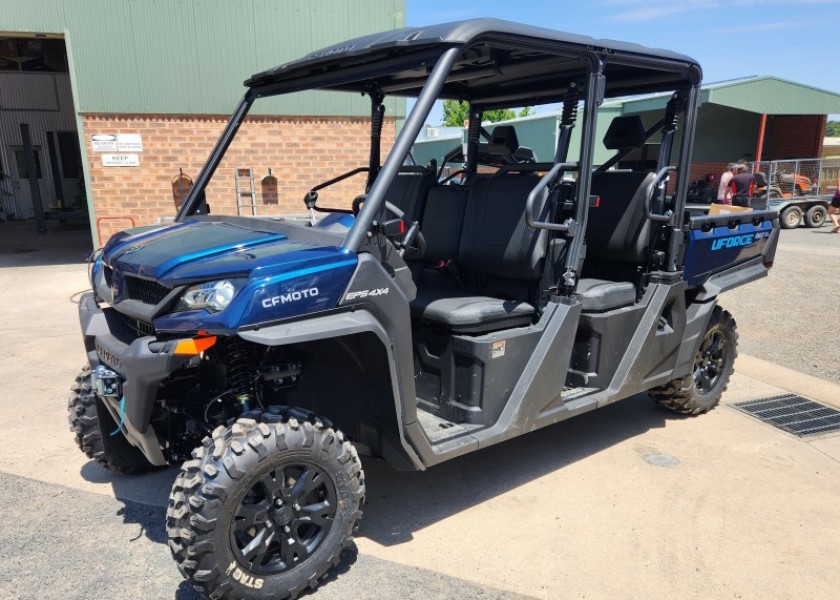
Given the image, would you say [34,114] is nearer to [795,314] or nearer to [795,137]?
[795,314]

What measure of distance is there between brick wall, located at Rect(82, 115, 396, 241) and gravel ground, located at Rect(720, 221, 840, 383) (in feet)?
20.5

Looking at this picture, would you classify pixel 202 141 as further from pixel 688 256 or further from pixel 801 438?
pixel 801 438

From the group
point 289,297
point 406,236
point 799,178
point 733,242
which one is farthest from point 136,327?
point 799,178

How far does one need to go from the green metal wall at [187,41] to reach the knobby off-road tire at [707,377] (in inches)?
241

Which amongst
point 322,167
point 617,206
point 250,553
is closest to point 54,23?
point 322,167

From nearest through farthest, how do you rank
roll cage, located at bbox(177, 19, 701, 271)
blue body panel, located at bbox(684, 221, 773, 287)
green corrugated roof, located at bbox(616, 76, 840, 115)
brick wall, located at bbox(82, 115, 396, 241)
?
roll cage, located at bbox(177, 19, 701, 271) → blue body panel, located at bbox(684, 221, 773, 287) → brick wall, located at bbox(82, 115, 396, 241) → green corrugated roof, located at bbox(616, 76, 840, 115)

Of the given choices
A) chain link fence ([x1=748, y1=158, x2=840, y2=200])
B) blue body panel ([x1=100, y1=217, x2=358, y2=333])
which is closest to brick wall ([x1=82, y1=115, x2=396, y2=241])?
blue body panel ([x1=100, y1=217, x2=358, y2=333])

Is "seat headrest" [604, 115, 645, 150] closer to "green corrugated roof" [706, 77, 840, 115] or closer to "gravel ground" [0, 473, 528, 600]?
"gravel ground" [0, 473, 528, 600]

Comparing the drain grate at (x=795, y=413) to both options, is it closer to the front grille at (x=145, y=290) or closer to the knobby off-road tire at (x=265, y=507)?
the knobby off-road tire at (x=265, y=507)

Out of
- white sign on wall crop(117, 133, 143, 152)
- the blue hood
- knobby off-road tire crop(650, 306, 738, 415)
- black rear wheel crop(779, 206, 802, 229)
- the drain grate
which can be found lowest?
black rear wheel crop(779, 206, 802, 229)

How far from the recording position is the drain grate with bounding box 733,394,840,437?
15.5 ft

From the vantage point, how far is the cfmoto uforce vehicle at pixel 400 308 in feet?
8.54

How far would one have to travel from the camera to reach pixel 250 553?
8.75 ft

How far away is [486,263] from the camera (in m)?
3.91
